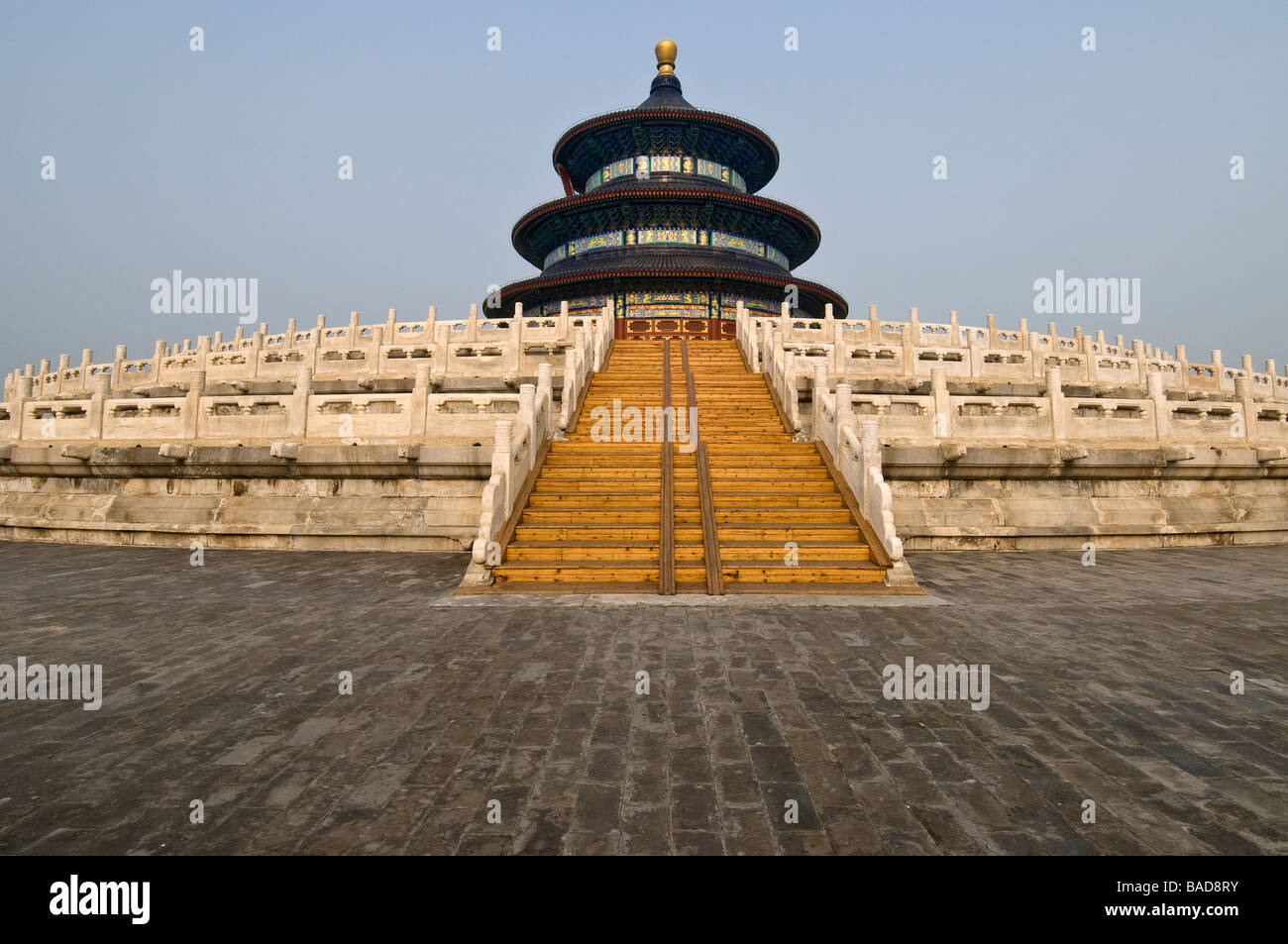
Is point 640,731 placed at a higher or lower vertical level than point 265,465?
lower

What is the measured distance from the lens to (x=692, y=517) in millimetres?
9508

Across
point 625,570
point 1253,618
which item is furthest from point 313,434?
point 1253,618

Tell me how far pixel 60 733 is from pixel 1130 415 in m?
16.4

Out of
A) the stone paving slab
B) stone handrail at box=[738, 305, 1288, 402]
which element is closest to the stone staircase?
the stone paving slab

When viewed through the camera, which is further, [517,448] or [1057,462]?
[1057,462]

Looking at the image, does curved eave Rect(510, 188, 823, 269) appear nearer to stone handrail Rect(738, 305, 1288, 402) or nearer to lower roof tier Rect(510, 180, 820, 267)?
lower roof tier Rect(510, 180, 820, 267)

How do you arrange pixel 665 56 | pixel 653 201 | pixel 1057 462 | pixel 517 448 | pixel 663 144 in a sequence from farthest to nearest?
pixel 665 56 → pixel 663 144 → pixel 653 201 → pixel 1057 462 → pixel 517 448

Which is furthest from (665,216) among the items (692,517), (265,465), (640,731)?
(640,731)

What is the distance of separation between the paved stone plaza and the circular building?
23.9 metres

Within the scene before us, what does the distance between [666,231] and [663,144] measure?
19.4ft

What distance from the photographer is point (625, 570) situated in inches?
A: 327

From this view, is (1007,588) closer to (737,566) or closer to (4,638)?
(737,566)

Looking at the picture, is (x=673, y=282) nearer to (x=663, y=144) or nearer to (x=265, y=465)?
(x=663, y=144)

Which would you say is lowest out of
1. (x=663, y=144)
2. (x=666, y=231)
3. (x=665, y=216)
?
(x=666, y=231)
